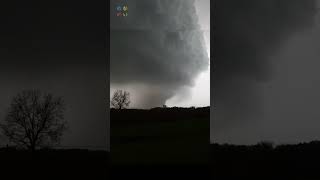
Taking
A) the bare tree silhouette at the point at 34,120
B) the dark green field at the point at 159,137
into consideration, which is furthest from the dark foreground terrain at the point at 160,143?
the bare tree silhouette at the point at 34,120

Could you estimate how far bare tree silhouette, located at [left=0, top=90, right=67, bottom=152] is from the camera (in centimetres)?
227

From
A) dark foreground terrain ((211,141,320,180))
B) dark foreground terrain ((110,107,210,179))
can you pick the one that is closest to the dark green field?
dark foreground terrain ((110,107,210,179))

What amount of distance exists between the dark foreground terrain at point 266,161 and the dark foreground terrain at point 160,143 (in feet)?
0.32

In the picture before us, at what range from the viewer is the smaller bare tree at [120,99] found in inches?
89.6

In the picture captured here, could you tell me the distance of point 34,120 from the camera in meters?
2.28

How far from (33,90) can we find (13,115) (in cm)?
16

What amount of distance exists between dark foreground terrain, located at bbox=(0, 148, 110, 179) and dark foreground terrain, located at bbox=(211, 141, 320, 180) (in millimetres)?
572

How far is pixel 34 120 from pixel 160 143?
0.65 m

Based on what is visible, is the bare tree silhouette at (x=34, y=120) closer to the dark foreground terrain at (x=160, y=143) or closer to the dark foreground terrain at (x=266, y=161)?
the dark foreground terrain at (x=160, y=143)

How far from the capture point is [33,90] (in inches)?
91.2

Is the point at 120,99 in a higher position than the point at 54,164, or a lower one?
higher

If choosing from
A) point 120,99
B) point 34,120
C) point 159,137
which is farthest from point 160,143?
point 34,120

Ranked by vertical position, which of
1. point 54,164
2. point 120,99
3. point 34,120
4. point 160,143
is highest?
point 120,99

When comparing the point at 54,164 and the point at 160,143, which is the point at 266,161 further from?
the point at 54,164
